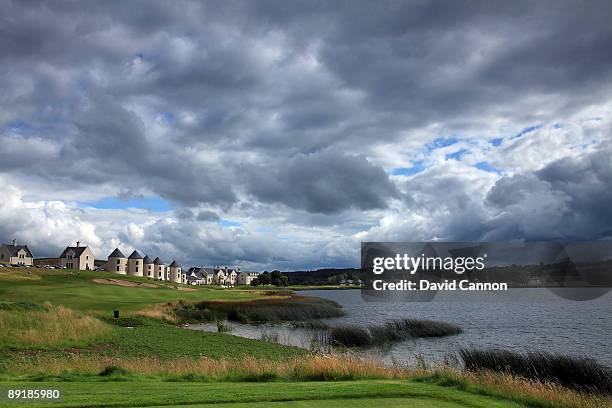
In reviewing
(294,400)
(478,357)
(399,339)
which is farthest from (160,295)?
(294,400)

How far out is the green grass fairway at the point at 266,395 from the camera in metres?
11.9

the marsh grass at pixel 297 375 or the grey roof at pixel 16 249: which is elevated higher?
the grey roof at pixel 16 249

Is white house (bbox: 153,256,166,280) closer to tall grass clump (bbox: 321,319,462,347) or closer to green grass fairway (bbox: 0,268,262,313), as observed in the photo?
green grass fairway (bbox: 0,268,262,313)

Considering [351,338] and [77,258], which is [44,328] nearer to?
[351,338]

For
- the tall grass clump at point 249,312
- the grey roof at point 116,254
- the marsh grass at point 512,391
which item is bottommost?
the tall grass clump at point 249,312

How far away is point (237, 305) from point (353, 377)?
45802 mm

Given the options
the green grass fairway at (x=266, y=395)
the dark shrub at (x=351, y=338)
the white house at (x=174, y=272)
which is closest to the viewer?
the green grass fairway at (x=266, y=395)

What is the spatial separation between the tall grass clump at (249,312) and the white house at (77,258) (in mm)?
80664

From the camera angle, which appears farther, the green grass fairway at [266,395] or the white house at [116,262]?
the white house at [116,262]

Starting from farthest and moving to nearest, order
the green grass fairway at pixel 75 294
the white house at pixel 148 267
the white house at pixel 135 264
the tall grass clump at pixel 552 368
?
1. the white house at pixel 148 267
2. the white house at pixel 135 264
3. the green grass fairway at pixel 75 294
4. the tall grass clump at pixel 552 368

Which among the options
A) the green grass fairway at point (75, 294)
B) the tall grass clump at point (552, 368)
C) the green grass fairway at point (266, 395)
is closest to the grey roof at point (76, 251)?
the green grass fairway at point (75, 294)

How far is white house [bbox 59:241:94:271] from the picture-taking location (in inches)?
5069

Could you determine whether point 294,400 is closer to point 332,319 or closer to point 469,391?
point 469,391

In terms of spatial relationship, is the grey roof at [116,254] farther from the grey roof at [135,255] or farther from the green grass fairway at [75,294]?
the green grass fairway at [75,294]
